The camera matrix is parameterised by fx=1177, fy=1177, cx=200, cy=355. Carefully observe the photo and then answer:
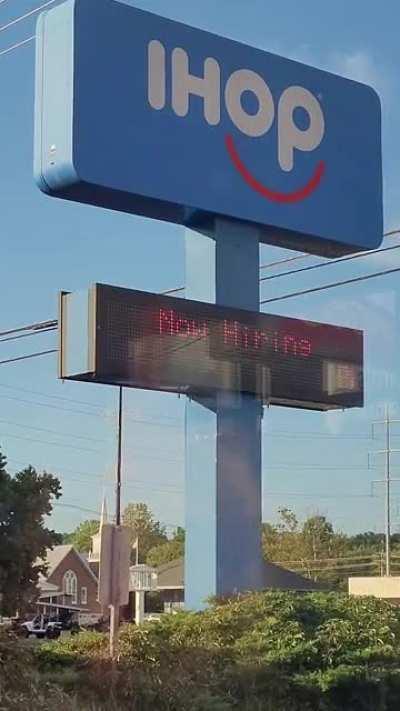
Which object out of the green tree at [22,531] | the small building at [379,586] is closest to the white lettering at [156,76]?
the green tree at [22,531]

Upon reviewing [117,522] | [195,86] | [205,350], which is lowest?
[117,522]

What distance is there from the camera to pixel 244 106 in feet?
47.0

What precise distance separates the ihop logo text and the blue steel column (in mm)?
1127

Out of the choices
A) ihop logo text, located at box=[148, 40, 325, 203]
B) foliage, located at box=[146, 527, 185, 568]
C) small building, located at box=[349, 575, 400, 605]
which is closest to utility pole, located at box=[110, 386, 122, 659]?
ihop logo text, located at box=[148, 40, 325, 203]

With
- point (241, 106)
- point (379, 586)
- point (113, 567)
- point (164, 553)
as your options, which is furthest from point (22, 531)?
point (164, 553)

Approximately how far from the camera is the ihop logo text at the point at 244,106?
1352 cm

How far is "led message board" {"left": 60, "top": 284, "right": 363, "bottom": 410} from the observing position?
38.5 feet

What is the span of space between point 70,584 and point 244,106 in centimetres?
3628

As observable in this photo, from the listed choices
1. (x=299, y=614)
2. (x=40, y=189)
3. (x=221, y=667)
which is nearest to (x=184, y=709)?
(x=221, y=667)

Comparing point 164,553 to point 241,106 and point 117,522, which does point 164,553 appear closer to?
point 117,522

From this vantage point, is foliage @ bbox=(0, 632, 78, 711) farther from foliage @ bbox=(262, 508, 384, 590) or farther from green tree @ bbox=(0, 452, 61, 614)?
foliage @ bbox=(262, 508, 384, 590)

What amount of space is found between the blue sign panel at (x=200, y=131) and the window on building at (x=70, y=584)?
33.0m

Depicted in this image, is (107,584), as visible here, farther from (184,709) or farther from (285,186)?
(285,186)

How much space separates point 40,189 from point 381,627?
19.5 ft
